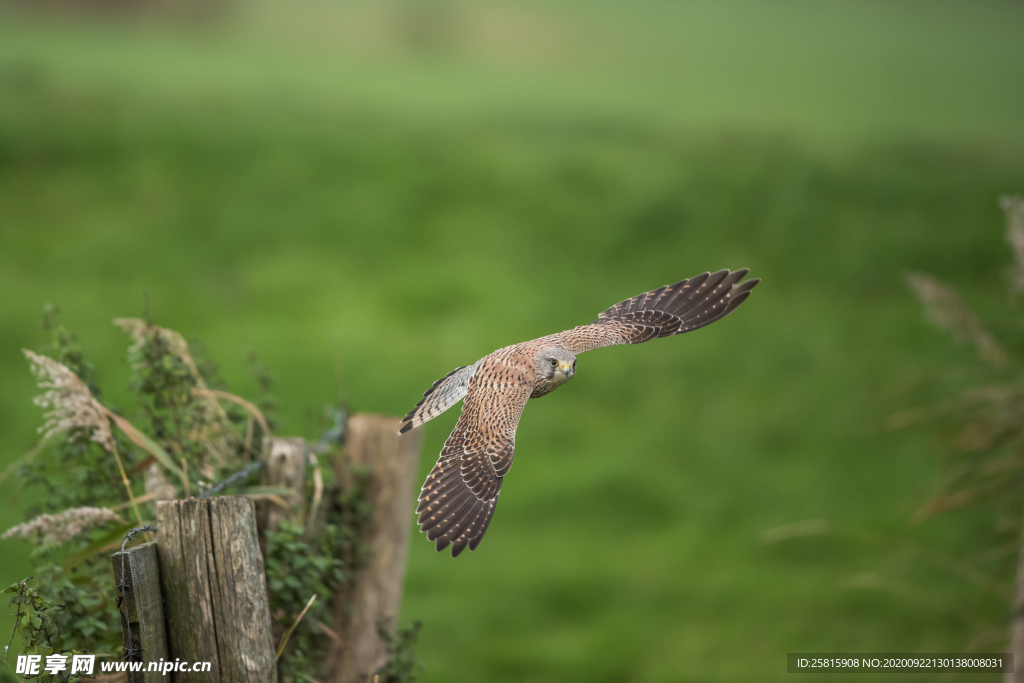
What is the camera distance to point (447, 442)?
4.71ft

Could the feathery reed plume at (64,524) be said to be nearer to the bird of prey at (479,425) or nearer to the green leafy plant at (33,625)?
the green leafy plant at (33,625)

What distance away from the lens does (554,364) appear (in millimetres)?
1380

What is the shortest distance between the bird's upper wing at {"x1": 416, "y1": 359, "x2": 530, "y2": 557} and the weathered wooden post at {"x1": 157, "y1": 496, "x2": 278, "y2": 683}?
503mm

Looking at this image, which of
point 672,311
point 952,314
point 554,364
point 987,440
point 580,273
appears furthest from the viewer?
point 580,273

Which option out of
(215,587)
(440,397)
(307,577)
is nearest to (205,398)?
(307,577)

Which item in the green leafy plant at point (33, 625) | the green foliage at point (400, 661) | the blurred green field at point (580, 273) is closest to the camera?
the green leafy plant at point (33, 625)

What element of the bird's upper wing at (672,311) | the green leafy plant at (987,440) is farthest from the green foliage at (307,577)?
the green leafy plant at (987,440)

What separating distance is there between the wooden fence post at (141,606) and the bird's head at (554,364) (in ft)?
2.86

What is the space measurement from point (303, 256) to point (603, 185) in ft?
9.40

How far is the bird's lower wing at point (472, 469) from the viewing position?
133cm

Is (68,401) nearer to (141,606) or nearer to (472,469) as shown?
(141,606)

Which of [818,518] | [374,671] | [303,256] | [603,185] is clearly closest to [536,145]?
[603,185]

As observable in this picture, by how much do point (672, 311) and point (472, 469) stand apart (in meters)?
0.71

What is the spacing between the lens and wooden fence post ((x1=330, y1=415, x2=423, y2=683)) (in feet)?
8.63
